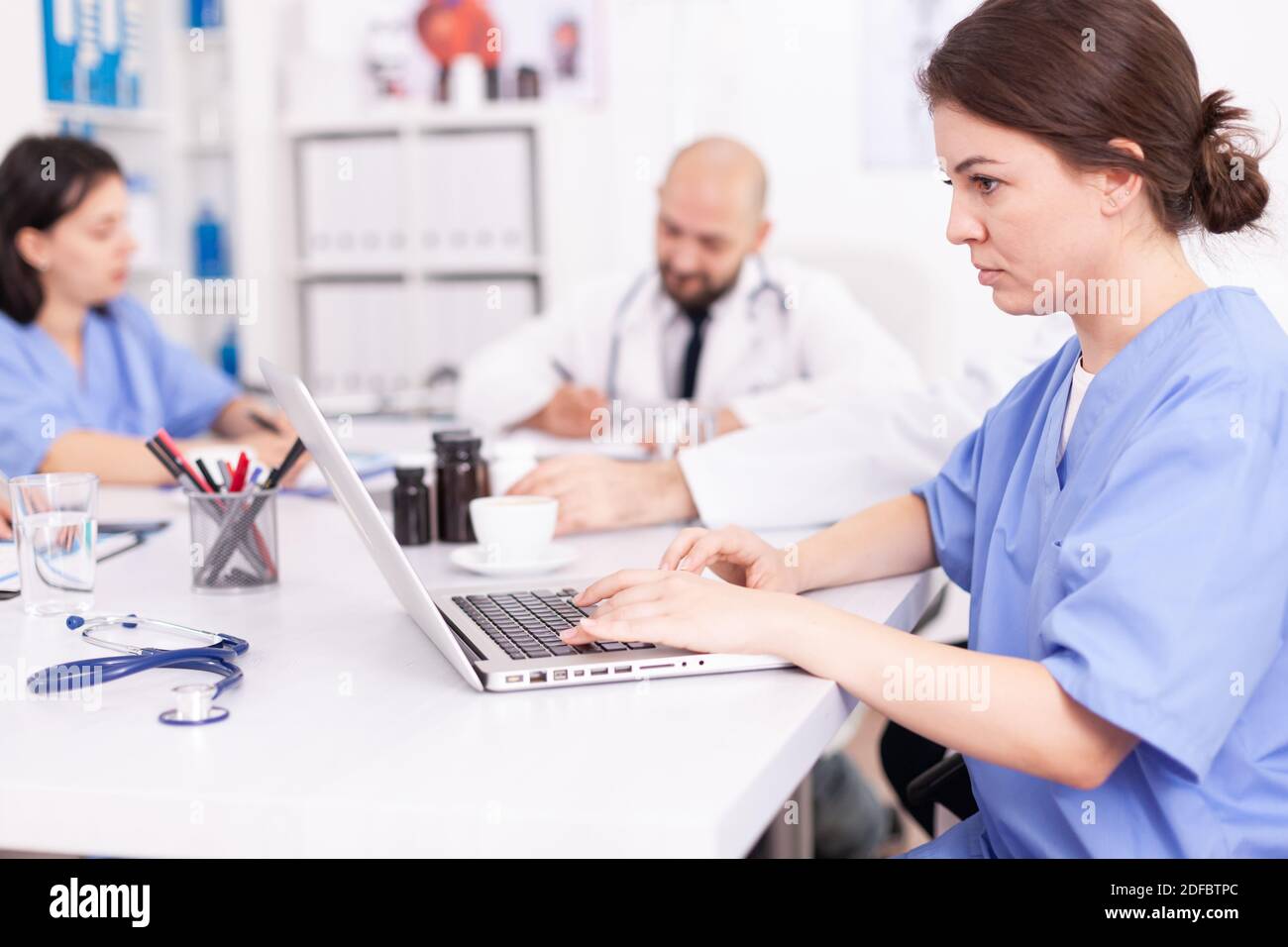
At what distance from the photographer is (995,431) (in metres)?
1.19

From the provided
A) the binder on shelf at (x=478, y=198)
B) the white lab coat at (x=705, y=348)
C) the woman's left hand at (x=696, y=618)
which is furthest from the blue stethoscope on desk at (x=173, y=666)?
the binder on shelf at (x=478, y=198)

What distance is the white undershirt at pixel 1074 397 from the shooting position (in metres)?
1.06

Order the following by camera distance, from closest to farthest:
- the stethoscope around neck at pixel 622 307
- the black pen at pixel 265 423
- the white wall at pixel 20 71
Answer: the black pen at pixel 265 423 < the stethoscope around neck at pixel 622 307 < the white wall at pixel 20 71

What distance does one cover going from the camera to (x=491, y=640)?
38.1 inches

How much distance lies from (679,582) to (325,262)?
111 inches

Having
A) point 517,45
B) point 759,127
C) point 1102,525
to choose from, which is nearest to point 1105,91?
point 1102,525

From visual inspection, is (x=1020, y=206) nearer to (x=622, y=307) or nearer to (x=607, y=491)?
(x=607, y=491)

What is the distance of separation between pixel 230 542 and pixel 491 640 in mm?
360

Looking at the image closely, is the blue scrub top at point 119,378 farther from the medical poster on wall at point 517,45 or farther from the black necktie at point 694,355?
the medical poster on wall at point 517,45

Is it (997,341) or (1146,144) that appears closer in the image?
(1146,144)

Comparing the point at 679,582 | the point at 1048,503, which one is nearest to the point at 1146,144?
the point at 1048,503

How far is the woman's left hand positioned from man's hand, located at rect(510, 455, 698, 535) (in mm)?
517
